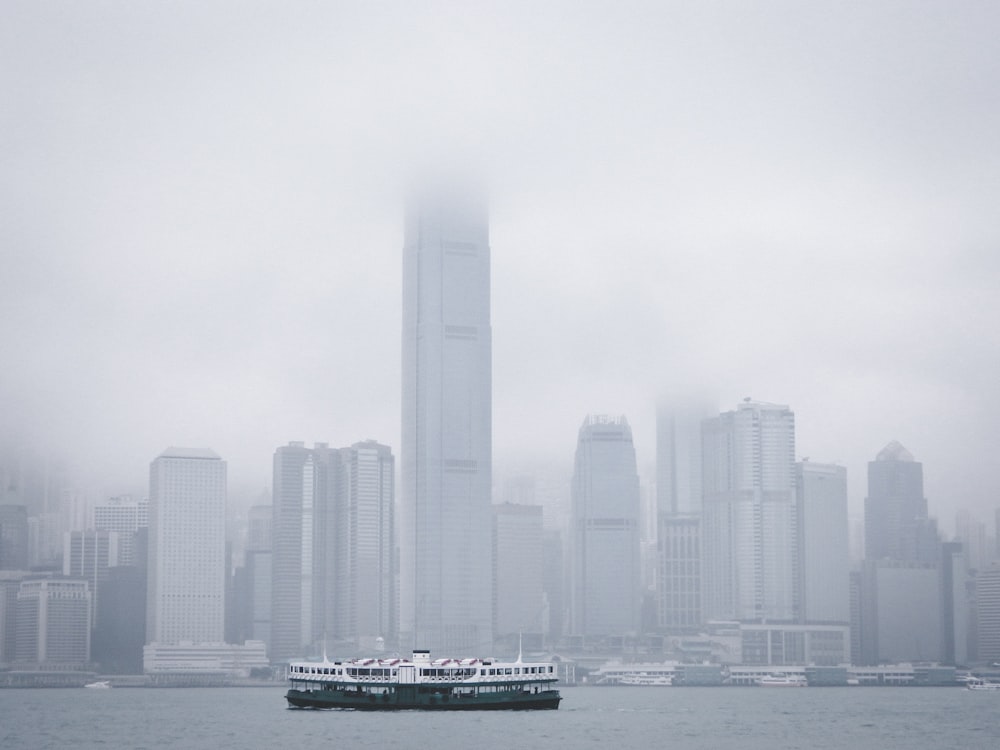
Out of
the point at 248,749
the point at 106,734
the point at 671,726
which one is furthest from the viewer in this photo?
the point at 671,726

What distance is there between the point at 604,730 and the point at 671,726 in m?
15.0

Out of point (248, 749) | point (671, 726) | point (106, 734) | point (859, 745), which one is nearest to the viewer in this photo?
point (248, 749)

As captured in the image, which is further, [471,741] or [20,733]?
[20,733]

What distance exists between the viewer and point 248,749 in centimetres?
15675

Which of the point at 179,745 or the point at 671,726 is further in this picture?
the point at 671,726

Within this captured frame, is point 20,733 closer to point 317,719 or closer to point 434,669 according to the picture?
point 317,719

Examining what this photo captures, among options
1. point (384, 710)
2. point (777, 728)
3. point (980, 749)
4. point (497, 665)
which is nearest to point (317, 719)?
point (384, 710)

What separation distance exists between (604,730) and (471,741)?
30.1m

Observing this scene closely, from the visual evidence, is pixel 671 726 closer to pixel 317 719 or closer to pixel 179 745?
pixel 317 719

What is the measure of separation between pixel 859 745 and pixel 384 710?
5780cm

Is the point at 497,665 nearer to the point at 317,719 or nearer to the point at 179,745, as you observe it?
the point at 317,719

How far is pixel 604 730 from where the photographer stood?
186625mm

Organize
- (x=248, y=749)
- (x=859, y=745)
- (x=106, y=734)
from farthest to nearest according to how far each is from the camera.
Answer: (x=106, y=734)
(x=859, y=745)
(x=248, y=749)

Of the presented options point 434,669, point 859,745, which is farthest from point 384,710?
point 859,745
